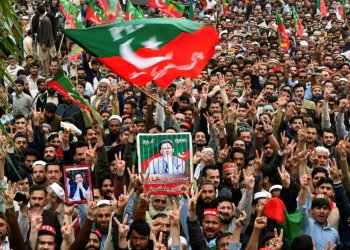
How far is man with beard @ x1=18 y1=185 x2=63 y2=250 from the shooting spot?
23.8 ft

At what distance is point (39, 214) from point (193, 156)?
239 centimetres

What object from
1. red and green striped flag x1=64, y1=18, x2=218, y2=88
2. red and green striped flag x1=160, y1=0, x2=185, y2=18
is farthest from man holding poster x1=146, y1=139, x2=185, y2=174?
red and green striped flag x1=160, y1=0, x2=185, y2=18

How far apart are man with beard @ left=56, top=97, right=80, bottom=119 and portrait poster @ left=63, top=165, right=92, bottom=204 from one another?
13.7ft

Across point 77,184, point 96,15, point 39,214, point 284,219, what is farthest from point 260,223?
point 96,15

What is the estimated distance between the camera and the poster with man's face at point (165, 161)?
7.84 m

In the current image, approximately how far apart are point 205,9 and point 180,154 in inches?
664

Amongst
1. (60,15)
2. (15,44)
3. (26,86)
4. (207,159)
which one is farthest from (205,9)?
(15,44)

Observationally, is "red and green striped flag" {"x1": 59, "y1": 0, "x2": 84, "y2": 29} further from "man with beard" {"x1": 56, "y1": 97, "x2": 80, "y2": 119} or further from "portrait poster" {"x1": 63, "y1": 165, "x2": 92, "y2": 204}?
"portrait poster" {"x1": 63, "y1": 165, "x2": 92, "y2": 204}

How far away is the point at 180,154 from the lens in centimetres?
805

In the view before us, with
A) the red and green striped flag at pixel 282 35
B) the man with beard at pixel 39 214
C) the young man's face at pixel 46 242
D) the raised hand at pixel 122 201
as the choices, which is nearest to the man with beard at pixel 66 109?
the man with beard at pixel 39 214

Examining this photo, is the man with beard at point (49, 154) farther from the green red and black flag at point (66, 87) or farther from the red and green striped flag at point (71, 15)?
the red and green striped flag at point (71, 15)

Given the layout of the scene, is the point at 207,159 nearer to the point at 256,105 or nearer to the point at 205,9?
the point at 256,105

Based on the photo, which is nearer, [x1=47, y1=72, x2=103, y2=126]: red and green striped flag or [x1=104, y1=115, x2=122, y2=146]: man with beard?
[x1=47, y1=72, x2=103, y2=126]: red and green striped flag

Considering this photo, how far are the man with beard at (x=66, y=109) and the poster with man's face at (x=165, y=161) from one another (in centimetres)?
404
